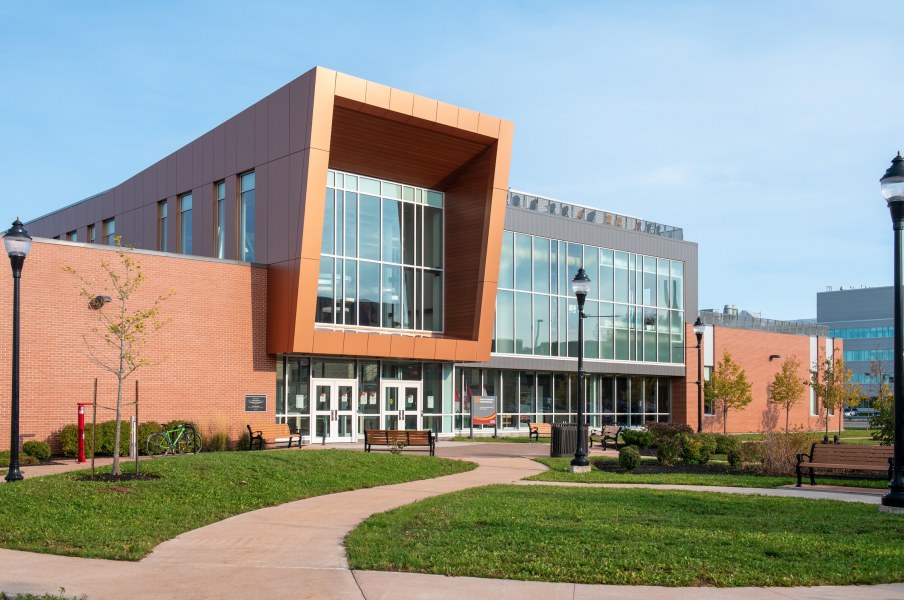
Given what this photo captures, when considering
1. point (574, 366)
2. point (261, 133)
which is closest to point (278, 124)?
point (261, 133)

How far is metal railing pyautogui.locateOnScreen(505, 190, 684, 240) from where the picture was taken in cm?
4219

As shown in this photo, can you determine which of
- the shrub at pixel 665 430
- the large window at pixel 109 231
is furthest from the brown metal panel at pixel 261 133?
the shrub at pixel 665 430

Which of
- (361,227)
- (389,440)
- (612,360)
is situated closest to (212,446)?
(389,440)

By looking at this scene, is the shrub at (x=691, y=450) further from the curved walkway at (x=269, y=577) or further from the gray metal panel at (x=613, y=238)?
the gray metal panel at (x=613, y=238)

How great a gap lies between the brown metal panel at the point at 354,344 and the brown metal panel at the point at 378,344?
0.20 metres

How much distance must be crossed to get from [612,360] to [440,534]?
3535cm

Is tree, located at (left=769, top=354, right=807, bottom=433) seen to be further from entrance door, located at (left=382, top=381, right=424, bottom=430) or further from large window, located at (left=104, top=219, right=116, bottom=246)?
large window, located at (left=104, top=219, right=116, bottom=246)

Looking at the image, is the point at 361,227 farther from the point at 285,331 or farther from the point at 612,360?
the point at 612,360

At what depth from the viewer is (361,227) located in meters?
32.9

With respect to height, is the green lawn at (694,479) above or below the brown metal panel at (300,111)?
below

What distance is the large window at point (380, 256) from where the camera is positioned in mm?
31938

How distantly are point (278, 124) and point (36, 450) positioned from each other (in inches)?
492

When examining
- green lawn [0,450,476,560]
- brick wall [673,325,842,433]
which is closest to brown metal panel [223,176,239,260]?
green lawn [0,450,476,560]

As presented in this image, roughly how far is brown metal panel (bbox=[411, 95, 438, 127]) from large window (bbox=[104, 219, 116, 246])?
16.4 meters
